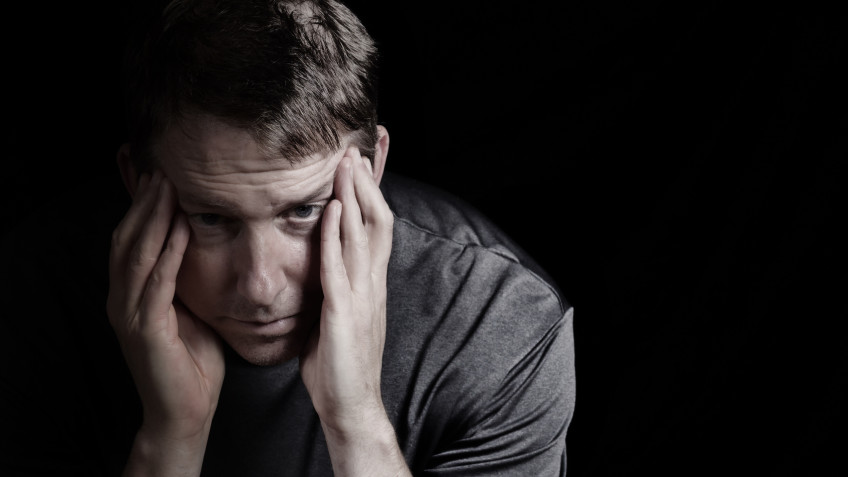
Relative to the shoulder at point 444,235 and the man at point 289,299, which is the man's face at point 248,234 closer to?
the man at point 289,299

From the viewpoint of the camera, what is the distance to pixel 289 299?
1.62m

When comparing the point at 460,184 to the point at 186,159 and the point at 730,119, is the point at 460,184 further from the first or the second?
the point at 186,159

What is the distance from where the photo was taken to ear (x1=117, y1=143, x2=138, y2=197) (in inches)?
64.3

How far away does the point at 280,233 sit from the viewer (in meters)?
1.55

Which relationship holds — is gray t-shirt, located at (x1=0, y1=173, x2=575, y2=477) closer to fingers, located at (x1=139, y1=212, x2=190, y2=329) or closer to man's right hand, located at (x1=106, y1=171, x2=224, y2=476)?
man's right hand, located at (x1=106, y1=171, x2=224, y2=476)

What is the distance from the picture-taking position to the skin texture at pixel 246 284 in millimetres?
1492

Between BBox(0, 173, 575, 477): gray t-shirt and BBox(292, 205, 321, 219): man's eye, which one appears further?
BBox(0, 173, 575, 477): gray t-shirt

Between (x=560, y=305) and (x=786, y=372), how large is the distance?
0.64m

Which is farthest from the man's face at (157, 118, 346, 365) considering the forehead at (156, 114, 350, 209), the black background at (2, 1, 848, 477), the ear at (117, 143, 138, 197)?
the black background at (2, 1, 848, 477)

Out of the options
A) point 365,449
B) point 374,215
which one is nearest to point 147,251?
point 374,215

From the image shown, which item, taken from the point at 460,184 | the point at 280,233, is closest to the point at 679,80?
the point at 460,184

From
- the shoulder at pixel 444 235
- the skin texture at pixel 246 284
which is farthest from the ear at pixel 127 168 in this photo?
the shoulder at pixel 444 235

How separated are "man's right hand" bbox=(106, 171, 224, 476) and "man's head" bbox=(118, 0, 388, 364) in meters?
0.04

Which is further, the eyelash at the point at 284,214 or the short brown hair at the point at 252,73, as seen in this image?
the eyelash at the point at 284,214
